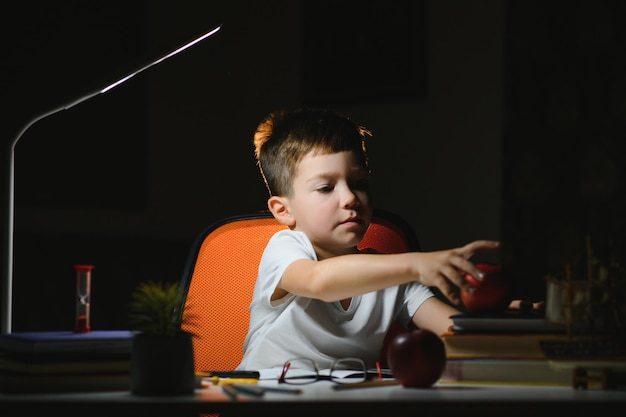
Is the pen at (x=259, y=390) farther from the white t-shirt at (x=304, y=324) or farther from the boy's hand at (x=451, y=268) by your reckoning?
the white t-shirt at (x=304, y=324)

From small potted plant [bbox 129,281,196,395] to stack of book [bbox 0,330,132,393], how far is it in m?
0.06

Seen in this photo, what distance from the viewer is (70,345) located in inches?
43.7

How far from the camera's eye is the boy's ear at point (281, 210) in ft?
5.55

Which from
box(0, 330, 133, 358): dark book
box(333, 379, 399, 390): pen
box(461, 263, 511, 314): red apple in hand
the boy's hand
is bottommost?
box(333, 379, 399, 390): pen

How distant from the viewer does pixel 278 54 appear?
3.46 meters

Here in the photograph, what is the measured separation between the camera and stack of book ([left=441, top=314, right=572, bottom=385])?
117cm

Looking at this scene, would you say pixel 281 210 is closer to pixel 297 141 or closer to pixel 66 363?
pixel 297 141

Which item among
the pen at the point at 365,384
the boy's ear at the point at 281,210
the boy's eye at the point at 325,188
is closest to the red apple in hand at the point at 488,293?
the pen at the point at 365,384

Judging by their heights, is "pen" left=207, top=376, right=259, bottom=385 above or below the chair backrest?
below

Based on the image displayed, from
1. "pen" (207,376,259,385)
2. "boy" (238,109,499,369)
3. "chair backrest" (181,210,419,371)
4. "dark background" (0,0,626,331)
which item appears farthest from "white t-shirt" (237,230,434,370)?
"dark background" (0,0,626,331)

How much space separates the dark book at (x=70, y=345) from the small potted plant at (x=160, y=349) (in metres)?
0.05

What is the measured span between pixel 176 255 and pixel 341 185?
1644mm

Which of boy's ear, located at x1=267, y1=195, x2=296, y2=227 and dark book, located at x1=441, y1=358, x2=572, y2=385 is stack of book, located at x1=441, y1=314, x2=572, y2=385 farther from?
boy's ear, located at x1=267, y1=195, x2=296, y2=227

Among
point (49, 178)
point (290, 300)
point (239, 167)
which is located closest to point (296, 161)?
point (290, 300)
